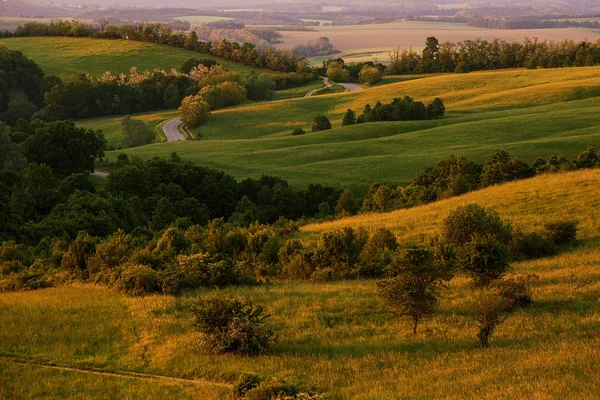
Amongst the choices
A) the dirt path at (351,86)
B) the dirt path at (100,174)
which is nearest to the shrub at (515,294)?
the dirt path at (100,174)

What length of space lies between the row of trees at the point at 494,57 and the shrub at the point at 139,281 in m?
144

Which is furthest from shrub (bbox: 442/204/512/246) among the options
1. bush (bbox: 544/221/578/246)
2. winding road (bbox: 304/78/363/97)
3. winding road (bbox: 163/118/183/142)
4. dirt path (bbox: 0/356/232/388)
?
winding road (bbox: 304/78/363/97)

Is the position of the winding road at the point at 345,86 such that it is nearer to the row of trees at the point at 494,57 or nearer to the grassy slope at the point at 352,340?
the row of trees at the point at 494,57

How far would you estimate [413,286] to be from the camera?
20328 millimetres

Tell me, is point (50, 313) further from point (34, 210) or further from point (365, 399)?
point (34, 210)

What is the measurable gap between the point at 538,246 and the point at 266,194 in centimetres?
3434

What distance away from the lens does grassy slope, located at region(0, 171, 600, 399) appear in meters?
Result: 15.5

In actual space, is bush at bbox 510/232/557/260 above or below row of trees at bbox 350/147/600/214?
above

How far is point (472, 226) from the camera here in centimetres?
3186

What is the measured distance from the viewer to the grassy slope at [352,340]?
1555cm

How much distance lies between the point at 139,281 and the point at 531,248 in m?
19.0

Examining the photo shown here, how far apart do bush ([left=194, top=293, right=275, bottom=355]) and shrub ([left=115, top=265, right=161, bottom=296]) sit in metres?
7.70

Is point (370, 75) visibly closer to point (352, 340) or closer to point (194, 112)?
point (194, 112)

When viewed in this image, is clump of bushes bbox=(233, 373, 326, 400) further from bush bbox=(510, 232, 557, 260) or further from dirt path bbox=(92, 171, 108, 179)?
dirt path bbox=(92, 171, 108, 179)
